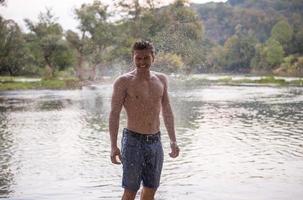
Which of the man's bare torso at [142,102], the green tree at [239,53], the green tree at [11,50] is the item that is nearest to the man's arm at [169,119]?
the man's bare torso at [142,102]

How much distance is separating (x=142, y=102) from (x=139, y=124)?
195 mm

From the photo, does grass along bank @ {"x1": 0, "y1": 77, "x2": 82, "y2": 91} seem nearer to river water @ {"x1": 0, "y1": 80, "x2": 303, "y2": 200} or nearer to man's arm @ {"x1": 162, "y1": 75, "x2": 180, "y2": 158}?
river water @ {"x1": 0, "y1": 80, "x2": 303, "y2": 200}

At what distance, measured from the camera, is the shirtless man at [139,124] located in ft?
13.1

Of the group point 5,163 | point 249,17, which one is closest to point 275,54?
point 249,17

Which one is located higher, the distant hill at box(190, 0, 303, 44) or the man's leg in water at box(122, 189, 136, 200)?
the distant hill at box(190, 0, 303, 44)

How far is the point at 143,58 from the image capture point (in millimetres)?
3992

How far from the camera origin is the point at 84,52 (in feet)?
224

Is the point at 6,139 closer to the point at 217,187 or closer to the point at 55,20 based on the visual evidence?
the point at 217,187

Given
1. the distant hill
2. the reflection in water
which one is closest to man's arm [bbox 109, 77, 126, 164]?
the reflection in water

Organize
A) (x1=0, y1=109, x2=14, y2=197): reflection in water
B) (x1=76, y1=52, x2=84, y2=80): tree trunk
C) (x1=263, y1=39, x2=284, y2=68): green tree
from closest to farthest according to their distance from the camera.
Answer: (x1=0, y1=109, x2=14, y2=197): reflection in water < (x1=76, y1=52, x2=84, y2=80): tree trunk < (x1=263, y1=39, x2=284, y2=68): green tree

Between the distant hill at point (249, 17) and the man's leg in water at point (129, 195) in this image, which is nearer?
the man's leg in water at point (129, 195)

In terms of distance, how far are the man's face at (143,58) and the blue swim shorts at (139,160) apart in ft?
1.93

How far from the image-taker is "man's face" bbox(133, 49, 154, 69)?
3.98m

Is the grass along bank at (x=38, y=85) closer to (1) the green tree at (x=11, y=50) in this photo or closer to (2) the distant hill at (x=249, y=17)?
(1) the green tree at (x=11, y=50)
